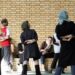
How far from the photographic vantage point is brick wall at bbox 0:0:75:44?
14.7 m

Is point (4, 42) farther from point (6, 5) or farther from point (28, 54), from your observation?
point (6, 5)

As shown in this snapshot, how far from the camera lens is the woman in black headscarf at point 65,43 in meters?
9.43

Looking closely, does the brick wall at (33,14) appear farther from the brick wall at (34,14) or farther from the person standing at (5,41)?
the person standing at (5,41)

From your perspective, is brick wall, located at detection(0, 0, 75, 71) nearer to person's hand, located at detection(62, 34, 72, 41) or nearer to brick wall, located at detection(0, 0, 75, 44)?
brick wall, located at detection(0, 0, 75, 44)

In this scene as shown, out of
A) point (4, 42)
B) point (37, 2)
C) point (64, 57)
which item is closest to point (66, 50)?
point (64, 57)

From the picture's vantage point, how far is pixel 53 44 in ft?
43.2

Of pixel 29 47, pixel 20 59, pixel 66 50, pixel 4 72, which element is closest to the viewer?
pixel 66 50

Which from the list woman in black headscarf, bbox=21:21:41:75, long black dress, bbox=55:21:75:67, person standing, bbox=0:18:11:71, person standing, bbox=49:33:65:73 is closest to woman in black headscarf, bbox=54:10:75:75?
long black dress, bbox=55:21:75:67

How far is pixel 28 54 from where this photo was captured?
11805 mm

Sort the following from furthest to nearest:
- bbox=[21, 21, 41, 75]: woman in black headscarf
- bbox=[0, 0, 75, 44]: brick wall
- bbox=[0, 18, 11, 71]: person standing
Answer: bbox=[0, 0, 75, 44]: brick wall
bbox=[0, 18, 11, 71]: person standing
bbox=[21, 21, 41, 75]: woman in black headscarf

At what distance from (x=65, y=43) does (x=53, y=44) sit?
147 inches

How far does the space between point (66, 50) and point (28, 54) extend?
258 cm

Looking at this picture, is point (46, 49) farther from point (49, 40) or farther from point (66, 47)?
point (66, 47)

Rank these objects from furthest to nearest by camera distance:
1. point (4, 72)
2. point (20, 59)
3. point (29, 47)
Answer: point (20, 59) → point (4, 72) → point (29, 47)
